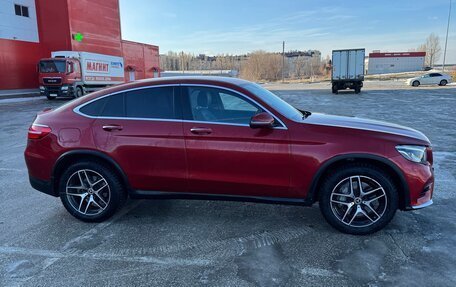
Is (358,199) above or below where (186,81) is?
below

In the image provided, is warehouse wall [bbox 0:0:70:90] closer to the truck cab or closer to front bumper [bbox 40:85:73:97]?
the truck cab

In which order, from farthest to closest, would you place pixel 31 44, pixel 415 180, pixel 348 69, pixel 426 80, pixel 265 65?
pixel 265 65 → pixel 426 80 → pixel 31 44 → pixel 348 69 → pixel 415 180

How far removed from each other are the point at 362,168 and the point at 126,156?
2.65 metres

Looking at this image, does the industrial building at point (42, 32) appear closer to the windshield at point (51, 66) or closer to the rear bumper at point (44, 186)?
the windshield at point (51, 66)

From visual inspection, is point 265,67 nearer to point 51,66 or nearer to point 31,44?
point 31,44

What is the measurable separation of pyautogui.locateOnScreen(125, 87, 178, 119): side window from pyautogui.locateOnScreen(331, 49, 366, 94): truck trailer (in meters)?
27.2

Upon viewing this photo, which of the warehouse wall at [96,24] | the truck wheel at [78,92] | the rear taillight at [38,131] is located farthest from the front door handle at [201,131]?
the warehouse wall at [96,24]

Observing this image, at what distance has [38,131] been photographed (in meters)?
4.22

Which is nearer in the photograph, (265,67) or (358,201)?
(358,201)

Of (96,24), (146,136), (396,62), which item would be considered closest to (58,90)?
(96,24)

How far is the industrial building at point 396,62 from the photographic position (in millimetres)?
91250

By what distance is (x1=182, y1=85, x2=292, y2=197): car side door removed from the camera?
144 inches

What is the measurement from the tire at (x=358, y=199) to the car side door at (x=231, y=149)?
49 cm

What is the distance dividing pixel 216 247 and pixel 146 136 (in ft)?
4.84
